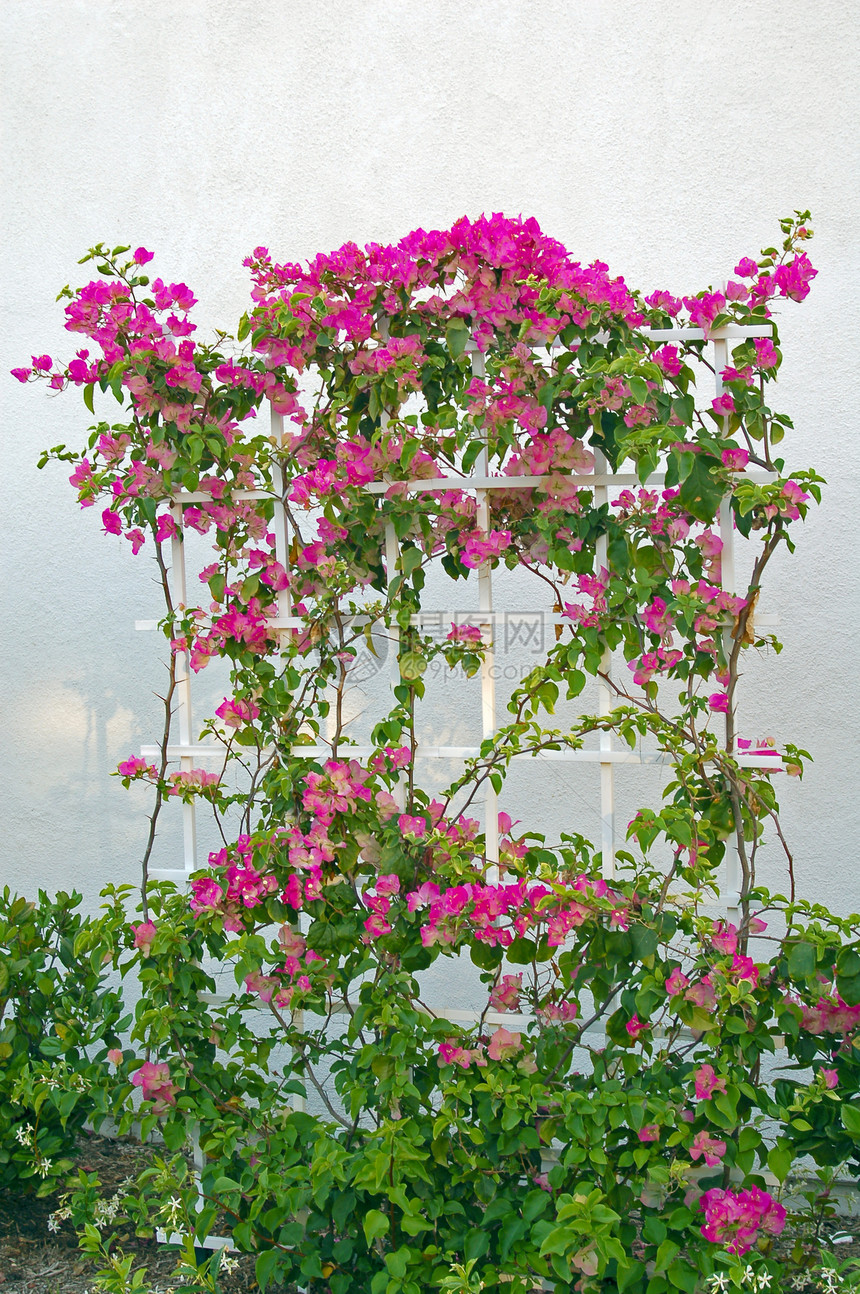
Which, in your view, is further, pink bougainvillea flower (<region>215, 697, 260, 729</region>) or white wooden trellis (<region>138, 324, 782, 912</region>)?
pink bougainvillea flower (<region>215, 697, 260, 729</region>)

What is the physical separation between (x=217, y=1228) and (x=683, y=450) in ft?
6.01

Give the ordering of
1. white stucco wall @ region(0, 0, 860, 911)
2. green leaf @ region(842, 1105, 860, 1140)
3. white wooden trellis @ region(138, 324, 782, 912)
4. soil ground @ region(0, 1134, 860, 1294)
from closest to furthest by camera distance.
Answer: green leaf @ region(842, 1105, 860, 1140) < white wooden trellis @ region(138, 324, 782, 912) < soil ground @ region(0, 1134, 860, 1294) < white stucco wall @ region(0, 0, 860, 911)

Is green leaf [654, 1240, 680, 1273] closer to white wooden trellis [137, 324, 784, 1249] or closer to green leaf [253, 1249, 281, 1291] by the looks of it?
white wooden trellis [137, 324, 784, 1249]

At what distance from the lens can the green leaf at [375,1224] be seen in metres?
1.63

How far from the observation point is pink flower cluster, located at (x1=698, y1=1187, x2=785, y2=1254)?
5.39 feet

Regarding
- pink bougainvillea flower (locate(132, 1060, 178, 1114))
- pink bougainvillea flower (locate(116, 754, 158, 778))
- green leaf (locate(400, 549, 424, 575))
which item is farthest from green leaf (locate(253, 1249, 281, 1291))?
green leaf (locate(400, 549, 424, 575))

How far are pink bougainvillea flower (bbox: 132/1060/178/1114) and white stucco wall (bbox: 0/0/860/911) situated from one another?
1.14 metres

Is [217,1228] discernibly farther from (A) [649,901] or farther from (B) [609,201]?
(B) [609,201]

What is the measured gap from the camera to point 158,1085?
1.90m

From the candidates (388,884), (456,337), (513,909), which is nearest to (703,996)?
(513,909)

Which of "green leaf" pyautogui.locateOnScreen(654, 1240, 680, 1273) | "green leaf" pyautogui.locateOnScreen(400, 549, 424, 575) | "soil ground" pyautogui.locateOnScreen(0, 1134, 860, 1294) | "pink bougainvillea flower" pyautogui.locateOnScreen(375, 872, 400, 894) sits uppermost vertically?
"green leaf" pyautogui.locateOnScreen(400, 549, 424, 575)

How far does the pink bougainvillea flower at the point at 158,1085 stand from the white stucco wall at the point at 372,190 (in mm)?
1136

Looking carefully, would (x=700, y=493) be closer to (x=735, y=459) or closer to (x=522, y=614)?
(x=735, y=459)

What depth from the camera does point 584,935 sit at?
5.80 feet
